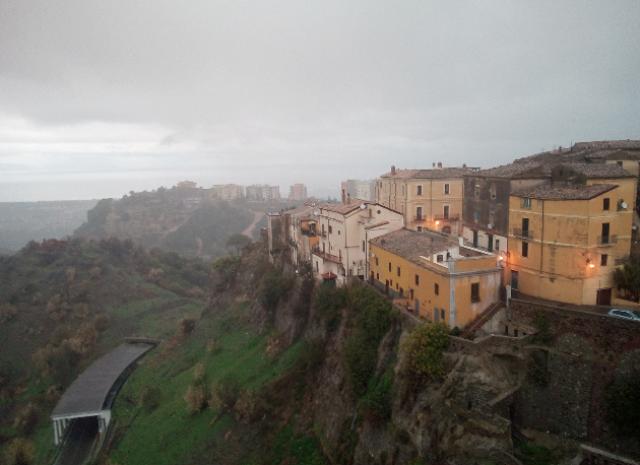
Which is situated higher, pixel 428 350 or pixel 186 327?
pixel 428 350

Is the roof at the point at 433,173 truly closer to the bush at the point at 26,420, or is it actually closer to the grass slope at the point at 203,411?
the grass slope at the point at 203,411

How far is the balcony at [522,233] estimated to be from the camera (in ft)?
84.9

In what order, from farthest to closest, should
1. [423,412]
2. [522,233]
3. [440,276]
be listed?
[522,233] < [440,276] < [423,412]

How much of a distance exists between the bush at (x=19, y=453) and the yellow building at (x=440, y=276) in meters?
35.5

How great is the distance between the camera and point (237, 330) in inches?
1891

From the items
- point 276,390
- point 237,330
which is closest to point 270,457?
point 276,390

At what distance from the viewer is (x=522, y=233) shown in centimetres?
2642

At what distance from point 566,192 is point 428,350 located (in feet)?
37.2

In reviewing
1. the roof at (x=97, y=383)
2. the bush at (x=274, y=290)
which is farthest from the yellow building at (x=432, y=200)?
the roof at (x=97, y=383)

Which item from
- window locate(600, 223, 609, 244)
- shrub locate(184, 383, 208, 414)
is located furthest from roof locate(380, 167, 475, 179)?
shrub locate(184, 383, 208, 414)

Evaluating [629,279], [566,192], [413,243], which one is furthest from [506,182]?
[629,279]

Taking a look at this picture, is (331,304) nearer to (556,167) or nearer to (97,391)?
(556,167)

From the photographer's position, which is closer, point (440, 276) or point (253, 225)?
point (440, 276)

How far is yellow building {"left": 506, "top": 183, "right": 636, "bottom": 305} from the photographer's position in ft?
75.9
